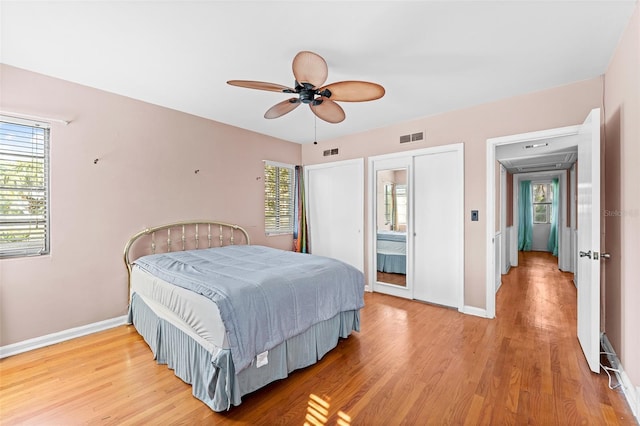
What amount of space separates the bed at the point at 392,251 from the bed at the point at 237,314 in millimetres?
1635

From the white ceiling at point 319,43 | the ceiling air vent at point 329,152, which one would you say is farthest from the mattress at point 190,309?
the ceiling air vent at point 329,152

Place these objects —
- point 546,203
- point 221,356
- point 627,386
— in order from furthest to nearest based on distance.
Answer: point 546,203, point 627,386, point 221,356

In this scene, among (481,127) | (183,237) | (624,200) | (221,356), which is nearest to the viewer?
(221,356)

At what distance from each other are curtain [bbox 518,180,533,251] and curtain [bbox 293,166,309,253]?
Result: 23.6 ft

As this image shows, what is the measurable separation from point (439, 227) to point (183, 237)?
349 cm

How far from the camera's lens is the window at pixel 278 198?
16.2ft

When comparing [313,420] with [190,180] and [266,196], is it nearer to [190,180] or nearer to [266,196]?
[190,180]

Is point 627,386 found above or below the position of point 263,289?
below

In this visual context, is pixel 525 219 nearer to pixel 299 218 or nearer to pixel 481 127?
pixel 481 127

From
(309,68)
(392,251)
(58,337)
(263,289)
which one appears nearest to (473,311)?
(392,251)

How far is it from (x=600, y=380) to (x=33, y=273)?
4977 millimetres

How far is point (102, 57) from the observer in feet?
8.06

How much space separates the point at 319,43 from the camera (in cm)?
223

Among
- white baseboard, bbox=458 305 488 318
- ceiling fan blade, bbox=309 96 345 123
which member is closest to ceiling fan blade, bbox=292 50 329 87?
ceiling fan blade, bbox=309 96 345 123
